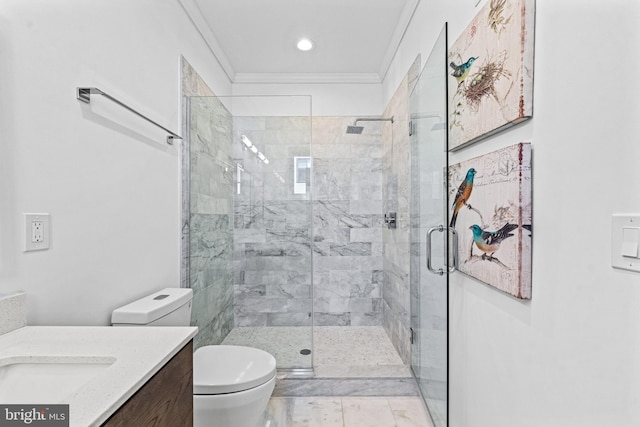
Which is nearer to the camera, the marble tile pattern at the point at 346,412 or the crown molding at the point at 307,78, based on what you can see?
the marble tile pattern at the point at 346,412

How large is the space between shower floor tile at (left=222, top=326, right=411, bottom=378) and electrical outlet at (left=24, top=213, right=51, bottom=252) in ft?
5.38

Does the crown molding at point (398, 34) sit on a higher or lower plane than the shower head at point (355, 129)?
higher

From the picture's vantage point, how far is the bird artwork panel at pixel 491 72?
1056mm

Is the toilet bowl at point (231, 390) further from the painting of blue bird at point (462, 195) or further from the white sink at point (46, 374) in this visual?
the painting of blue bird at point (462, 195)

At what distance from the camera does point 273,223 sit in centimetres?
256

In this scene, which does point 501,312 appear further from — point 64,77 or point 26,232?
point 64,77

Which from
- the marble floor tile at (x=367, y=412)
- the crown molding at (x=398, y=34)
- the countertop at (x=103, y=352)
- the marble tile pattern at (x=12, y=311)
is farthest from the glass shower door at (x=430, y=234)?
the marble tile pattern at (x=12, y=311)

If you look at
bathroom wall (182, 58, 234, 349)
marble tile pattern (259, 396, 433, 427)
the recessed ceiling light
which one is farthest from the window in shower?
marble tile pattern (259, 396, 433, 427)

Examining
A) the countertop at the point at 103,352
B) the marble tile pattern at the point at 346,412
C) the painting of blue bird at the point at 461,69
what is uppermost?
the painting of blue bird at the point at 461,69

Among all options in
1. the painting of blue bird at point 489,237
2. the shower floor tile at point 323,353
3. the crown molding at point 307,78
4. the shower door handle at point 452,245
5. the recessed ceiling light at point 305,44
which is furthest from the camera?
the crown molding at point 307,78

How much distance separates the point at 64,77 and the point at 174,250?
116cm

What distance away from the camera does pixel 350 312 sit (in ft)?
11.5

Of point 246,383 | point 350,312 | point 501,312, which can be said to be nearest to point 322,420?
point 246,383

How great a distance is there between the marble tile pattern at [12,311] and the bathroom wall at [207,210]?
1.24 metres
